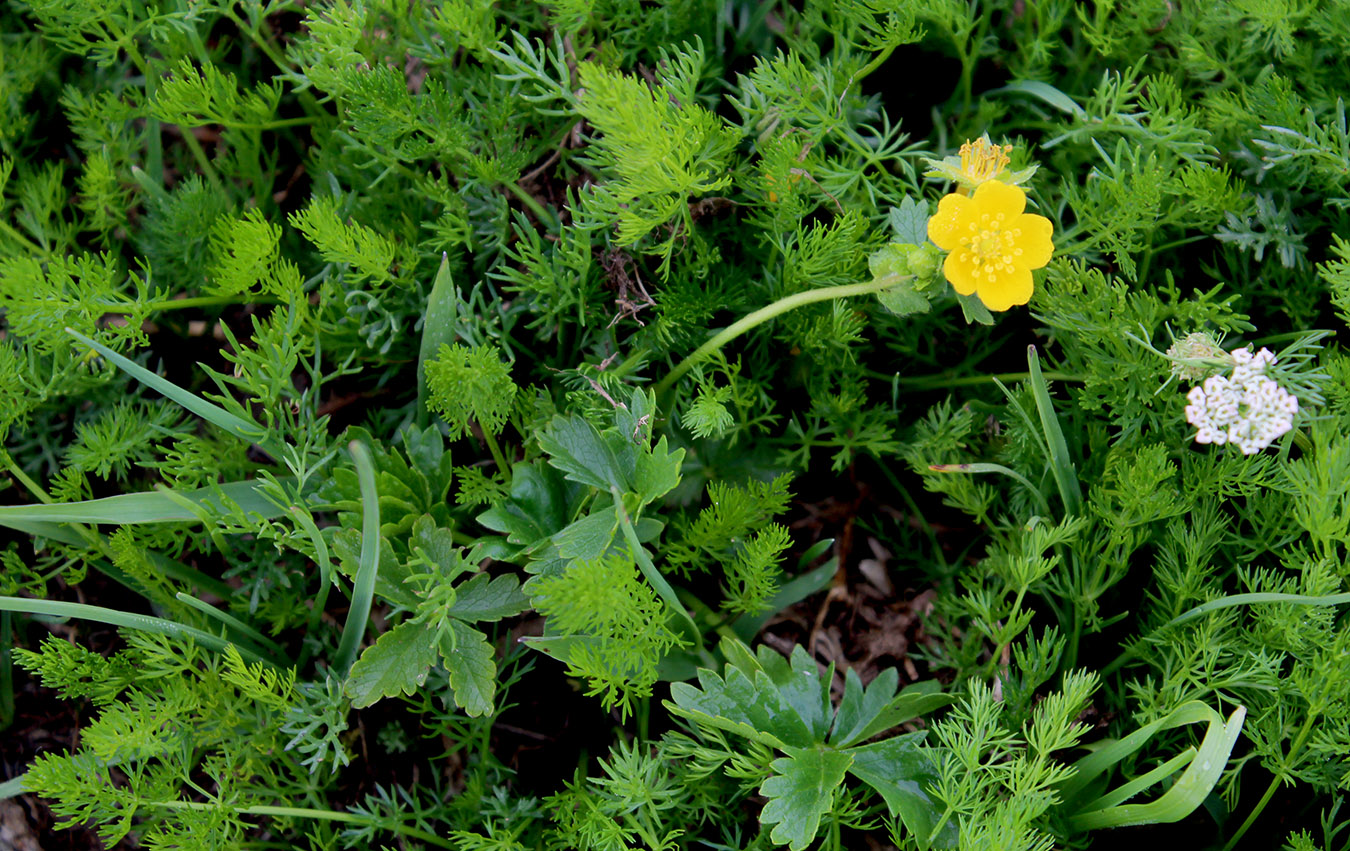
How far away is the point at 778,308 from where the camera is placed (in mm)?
1712

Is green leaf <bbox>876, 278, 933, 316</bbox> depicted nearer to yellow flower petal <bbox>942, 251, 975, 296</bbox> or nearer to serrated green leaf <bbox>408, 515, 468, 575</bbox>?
yellow flower petal <bbox>942, 251, 975, 296</bbox>

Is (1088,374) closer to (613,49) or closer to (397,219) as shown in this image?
(613,49)

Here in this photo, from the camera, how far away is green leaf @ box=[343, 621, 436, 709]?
1734 millimetres

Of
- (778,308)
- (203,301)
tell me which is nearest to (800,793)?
(778,308)

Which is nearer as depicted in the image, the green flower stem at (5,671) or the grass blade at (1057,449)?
the grass blade at (1057,449)

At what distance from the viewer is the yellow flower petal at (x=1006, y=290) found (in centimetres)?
160

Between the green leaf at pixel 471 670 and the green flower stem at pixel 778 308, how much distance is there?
60cm

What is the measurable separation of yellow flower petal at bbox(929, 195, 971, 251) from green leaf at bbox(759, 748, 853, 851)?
0.90 metres

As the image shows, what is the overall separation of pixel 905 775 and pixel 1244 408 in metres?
0.83

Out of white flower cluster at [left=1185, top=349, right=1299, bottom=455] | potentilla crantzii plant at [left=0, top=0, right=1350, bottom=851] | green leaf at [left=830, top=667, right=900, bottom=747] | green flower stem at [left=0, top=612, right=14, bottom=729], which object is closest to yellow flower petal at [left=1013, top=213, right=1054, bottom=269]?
potentilla crantzii plant at [left=0, top=0, right=1350, bottom=851]

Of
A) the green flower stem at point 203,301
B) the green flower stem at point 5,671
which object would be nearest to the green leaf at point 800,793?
the green flower stem at point 203,301

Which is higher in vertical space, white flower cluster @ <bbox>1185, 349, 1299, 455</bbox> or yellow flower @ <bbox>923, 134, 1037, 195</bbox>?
yellow flower @ <bbox>923, 134, 1037, 195</bbox>

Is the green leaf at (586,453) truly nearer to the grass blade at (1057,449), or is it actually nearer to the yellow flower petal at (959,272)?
the yellow flower petal at (959,272)

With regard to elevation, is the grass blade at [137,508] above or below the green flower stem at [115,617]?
A: above
